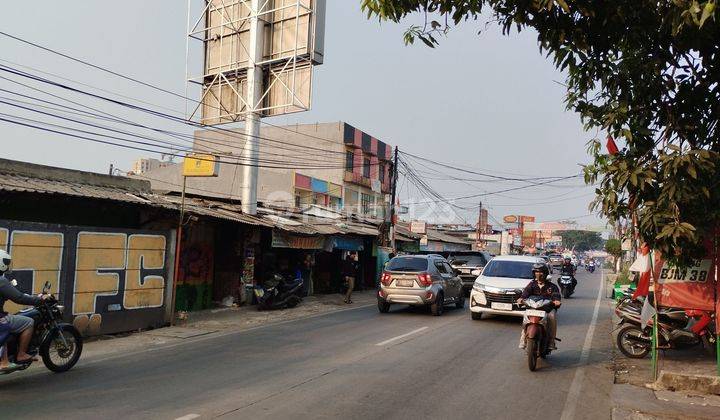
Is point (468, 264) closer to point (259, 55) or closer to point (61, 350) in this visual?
point (259, 55)

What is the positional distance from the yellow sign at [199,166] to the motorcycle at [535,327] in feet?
29.9

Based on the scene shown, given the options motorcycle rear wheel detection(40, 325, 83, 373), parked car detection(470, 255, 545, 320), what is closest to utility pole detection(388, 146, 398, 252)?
parked car detection(470, 255, 545, 320)

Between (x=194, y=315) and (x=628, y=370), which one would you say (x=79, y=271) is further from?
(x=628, y=370)

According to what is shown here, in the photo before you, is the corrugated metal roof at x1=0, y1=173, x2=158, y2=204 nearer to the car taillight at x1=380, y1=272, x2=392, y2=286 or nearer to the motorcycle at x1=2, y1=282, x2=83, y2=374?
the motorcycle at x1=2, y1=282, x2=83, y2=374

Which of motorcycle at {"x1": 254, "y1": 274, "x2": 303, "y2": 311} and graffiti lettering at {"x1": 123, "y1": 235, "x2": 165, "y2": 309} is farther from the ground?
graffiti lettering at {"x1": 123, "y1": 235, "x2": 165, "y2": 309}

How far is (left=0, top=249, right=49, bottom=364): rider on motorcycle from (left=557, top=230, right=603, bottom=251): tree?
468 feet

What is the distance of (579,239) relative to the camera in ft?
458

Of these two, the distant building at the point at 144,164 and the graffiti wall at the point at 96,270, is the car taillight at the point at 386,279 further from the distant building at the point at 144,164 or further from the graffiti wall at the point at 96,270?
the distant building at the point at 144,164

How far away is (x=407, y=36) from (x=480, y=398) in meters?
4.38

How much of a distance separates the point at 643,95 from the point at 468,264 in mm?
17082

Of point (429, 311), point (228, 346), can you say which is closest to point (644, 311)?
point (228, 346)

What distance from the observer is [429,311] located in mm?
16750

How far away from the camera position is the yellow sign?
14609mm

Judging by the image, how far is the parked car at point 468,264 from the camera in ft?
73.6
